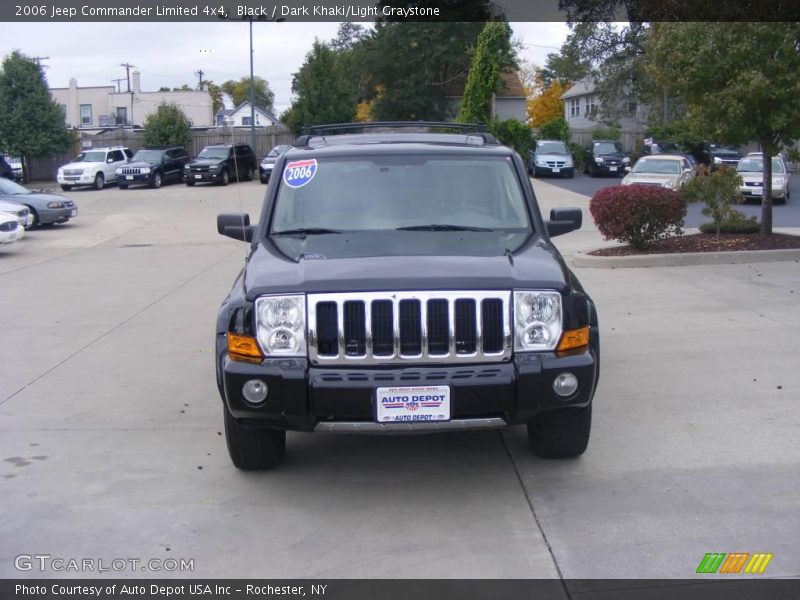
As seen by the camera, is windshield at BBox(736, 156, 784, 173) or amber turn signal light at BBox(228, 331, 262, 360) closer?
amber turn signal light at BBox(228, 331, 262, 360)

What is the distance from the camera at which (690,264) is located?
523 inches

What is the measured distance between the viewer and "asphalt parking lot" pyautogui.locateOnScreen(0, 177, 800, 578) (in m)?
4.53

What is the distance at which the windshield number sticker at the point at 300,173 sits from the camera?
6.29 metres

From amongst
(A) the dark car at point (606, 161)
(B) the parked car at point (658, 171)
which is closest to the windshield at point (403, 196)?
(B) the parked car at point (658, 171)

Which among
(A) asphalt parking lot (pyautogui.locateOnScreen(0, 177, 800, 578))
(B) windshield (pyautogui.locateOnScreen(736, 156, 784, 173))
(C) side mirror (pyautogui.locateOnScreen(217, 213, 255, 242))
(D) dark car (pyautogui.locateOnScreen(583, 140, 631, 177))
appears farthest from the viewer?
(D) dark car (pyautogui.locateOnScreen(583, 140, 631, 177))

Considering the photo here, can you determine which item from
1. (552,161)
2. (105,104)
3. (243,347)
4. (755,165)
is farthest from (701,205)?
(105,104)

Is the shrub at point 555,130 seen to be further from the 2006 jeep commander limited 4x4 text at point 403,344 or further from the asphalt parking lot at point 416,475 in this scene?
the 2006 jeep commander limited 4x4 text at point 403,344

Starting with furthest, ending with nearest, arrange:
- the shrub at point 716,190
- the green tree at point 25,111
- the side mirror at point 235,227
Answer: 1. the green tree at point 25,111
2. the shrub at point 716,190
3. the side mirror at point 235,227

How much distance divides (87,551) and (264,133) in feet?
147

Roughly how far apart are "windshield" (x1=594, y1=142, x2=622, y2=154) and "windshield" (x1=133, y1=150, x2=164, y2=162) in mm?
18750

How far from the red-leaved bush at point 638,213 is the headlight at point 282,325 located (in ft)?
31.5

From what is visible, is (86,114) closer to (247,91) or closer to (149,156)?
(247,91)

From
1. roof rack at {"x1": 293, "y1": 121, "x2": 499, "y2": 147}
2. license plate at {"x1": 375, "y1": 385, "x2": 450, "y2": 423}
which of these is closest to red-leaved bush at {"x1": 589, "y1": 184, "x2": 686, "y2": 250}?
roof rack at {"x1": 293, "y1": 121, "x2": 499, "y2": 147}

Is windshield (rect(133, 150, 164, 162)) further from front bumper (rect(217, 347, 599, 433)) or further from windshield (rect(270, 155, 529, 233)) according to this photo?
front bumper (rect(217, 347, 599, 433))
